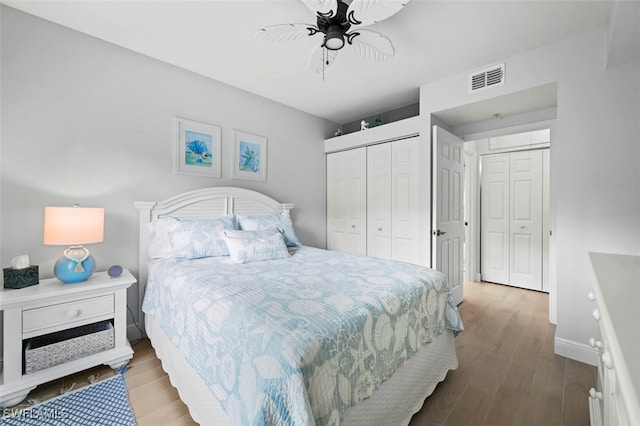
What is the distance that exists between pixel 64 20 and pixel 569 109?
3972mm

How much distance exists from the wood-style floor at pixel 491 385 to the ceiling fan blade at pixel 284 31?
2.33 meters

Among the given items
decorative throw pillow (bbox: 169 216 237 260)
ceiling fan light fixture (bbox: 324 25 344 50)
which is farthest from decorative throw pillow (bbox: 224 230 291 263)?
ceiling fan light fixture (bbox: 324 25 344 50)

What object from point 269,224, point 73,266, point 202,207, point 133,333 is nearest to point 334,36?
point 269,224

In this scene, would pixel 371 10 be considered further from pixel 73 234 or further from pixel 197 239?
pixel 73 234

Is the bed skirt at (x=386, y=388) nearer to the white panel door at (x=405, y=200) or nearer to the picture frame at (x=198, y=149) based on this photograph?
the white panel door at (x=405, y=200)

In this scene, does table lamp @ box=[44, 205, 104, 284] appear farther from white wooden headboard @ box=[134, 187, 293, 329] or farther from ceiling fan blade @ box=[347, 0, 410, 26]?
ceiling fan blade @ box=[347, 0, 410, 26]

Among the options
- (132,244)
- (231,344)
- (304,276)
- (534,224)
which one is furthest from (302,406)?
(534,224)

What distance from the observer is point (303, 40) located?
221cm

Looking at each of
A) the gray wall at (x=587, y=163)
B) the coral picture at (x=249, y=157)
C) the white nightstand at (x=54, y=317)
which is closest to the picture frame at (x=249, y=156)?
the coral picture at (x=249, y=157)

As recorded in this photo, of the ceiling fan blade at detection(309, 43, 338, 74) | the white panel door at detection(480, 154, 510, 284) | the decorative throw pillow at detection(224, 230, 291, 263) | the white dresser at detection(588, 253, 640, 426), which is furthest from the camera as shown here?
the white panel door at detection(480, 154, 510, 284)

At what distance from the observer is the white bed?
4.06 ft

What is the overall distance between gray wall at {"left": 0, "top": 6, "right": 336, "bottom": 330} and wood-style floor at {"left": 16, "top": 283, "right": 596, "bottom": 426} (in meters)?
0.84

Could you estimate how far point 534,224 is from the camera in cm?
380

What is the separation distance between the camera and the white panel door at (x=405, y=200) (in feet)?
10.2
